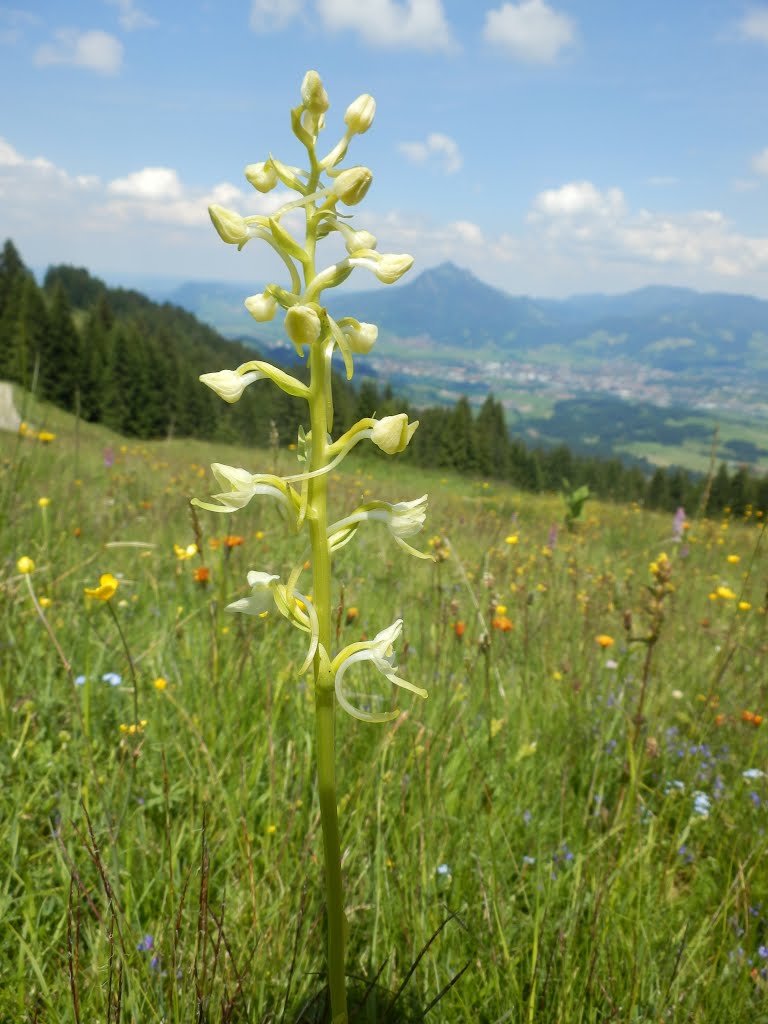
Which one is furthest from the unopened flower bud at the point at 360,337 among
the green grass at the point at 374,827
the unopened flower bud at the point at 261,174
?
the green grass at the point at 374,827

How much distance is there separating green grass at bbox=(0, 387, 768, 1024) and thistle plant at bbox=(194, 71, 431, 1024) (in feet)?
1.37

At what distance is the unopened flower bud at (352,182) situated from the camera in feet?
4.99

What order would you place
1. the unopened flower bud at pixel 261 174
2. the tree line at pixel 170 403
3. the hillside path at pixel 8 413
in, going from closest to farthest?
the unopened flower bud at pixel 261 174
the hillside path at pixel 8 413
the tree line at pixel 170 403

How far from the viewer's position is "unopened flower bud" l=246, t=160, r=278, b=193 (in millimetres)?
1635

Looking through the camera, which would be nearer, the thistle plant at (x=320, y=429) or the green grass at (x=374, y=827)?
the thistle plant at (x=320, y=429)

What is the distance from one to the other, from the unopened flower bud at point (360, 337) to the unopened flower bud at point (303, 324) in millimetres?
151

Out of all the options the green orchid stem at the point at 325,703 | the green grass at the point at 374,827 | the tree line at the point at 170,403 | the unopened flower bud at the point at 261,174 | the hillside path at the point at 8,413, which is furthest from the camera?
the tree line at the point at 170,403

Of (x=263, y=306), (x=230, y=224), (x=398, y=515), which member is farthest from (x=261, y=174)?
(x=398, y=515)

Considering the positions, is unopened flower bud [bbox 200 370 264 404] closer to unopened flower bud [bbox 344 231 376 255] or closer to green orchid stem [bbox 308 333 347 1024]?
green orchid stem [bbox 308 333 347 1024]

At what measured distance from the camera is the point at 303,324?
4.60 feet

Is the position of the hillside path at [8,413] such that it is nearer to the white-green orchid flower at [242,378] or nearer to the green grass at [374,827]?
the green grass at [374,827]

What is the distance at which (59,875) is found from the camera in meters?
2.10

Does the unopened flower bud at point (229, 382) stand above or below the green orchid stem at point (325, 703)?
above

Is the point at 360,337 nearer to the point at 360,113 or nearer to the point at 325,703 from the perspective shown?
the point at 360,113
